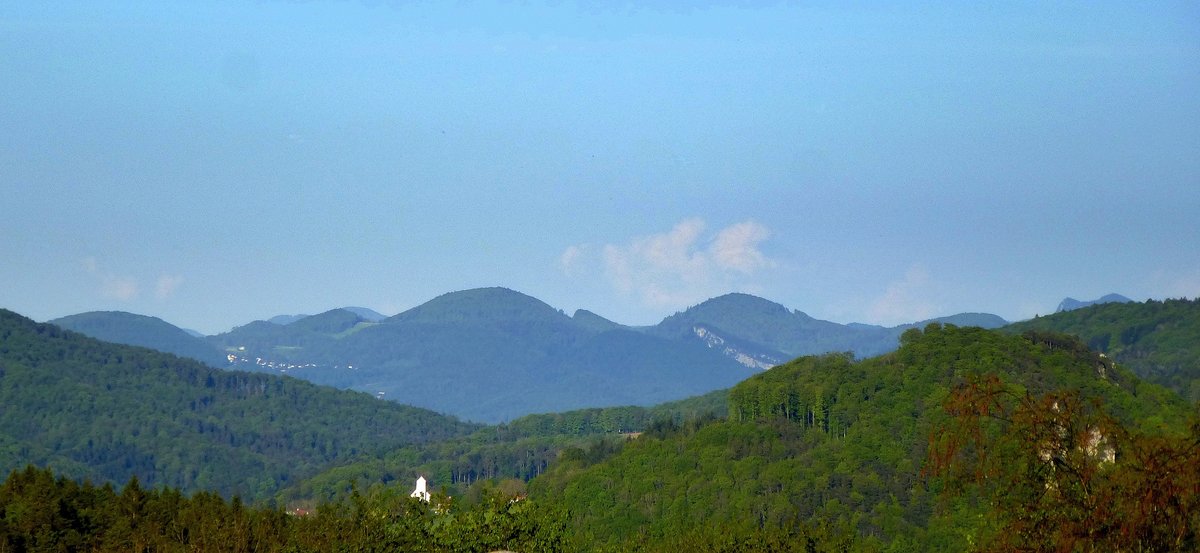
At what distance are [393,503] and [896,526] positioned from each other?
110395mm

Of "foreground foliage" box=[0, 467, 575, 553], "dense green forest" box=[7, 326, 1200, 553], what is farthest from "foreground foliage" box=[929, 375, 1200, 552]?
"foreground foliage" box=[0, 467, 575, 553]

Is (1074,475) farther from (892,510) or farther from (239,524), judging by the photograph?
(892,510)

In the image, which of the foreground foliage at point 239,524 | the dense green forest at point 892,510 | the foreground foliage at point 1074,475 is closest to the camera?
the foreground foliage at point 1074,475

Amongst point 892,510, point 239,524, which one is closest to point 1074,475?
point 239,524

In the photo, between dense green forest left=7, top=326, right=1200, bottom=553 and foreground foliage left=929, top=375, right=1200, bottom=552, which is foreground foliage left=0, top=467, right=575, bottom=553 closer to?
dense green forest left=7, top=326, right=1200, bottom=553

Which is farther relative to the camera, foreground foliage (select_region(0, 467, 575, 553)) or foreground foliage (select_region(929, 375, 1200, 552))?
foreground foliage (select_region(0, 467, 575, 553))

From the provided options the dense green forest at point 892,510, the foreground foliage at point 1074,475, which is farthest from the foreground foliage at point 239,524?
the foreground foliage at point 1074,475

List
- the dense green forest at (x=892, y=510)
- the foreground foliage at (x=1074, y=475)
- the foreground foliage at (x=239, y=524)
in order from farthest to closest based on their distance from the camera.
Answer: the foreground foliage at (x=239, y=524) < the dense green forest at (x=892, y=510) < the foreground foliage at (x=1074, y=475)

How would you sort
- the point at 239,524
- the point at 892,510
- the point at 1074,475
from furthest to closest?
1. the point at 892,510
2. the point at 239,524
3. the point at 1074,475

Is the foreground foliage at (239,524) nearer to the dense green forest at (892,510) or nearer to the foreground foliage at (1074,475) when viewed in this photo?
the dense green forest at (892,510)

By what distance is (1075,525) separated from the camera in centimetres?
2766

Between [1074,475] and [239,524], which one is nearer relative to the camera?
[1074,475]

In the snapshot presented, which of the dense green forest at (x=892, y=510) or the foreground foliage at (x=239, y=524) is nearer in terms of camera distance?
the dense green forest at (x=892, y=510)

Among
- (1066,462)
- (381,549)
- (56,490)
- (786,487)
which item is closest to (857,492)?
(786,487)
